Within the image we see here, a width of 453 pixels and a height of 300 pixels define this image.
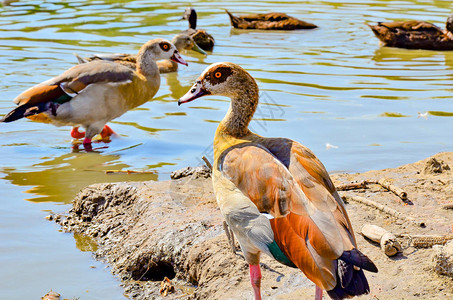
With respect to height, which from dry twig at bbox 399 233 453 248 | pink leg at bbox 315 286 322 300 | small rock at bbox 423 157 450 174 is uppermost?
pink leg at bbox 315 286 322 300

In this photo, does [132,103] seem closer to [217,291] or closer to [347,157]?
[347,157]

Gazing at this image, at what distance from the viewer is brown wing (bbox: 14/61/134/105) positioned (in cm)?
884

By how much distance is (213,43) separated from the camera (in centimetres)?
1493

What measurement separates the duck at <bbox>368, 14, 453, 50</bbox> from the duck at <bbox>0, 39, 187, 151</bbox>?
23.7ft

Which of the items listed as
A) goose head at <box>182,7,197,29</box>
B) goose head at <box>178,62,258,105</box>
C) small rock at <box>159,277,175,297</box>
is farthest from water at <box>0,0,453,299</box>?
goose head at <box>178,62,258,105</box>

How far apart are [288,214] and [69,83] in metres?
5.47

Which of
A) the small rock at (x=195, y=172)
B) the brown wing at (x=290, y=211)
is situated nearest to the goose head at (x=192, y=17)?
the small rock at (x=195, y=172)

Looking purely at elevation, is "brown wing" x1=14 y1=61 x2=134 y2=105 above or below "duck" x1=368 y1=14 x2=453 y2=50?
above

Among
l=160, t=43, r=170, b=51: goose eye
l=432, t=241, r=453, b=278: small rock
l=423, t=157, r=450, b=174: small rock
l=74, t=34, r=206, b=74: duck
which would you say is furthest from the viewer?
l=74, t=34, r=206, b=74: duck

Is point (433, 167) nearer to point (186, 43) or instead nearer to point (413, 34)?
point (186, 43)

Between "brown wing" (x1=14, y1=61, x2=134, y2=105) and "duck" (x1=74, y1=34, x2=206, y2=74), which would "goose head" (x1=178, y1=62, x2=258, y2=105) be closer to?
"brown wing" (x1=14, y1=61, x2=134, y2=105)

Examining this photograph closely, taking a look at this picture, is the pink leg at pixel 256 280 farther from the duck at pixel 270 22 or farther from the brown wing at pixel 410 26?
the duck at pixel 270 22

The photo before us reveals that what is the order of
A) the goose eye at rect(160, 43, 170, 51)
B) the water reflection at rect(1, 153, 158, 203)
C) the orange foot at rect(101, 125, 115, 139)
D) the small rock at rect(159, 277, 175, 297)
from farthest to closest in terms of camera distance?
the goose eye at rect(160, 43, 170, 51), the orange foot at rect(101, 125, 115, 139), the water reflection at rect(1, 153, 158, 203), the small rock at rect(159, 277, 175, 297)

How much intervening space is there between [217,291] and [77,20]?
1383 centimetres
